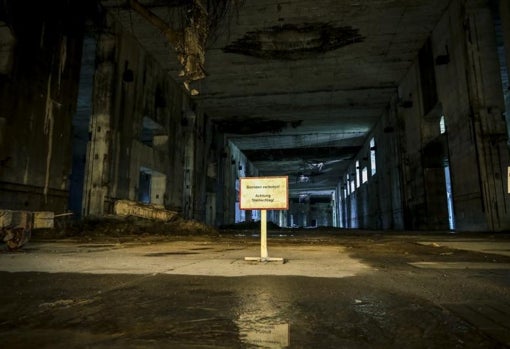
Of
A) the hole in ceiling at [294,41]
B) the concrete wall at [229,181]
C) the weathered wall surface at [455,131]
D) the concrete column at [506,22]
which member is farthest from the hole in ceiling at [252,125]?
the concrete column at [506,22]

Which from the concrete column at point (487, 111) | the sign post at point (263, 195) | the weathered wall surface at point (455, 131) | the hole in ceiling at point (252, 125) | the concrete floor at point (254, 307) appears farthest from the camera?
the hole in ceiling at point (252, 125)

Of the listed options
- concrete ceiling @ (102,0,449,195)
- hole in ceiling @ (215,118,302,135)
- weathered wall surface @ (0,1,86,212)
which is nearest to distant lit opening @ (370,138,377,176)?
concrete ceiling @ (102,0,449,195)

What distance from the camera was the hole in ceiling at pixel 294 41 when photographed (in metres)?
11.6

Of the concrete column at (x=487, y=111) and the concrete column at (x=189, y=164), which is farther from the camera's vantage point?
the concrete column at (x=189, y=164)

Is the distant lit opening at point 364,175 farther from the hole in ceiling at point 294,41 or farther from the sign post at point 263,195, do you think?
the sign post at point 263,195

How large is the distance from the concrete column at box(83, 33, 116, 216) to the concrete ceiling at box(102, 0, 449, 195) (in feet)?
4.20

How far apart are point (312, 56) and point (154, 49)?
6.10m

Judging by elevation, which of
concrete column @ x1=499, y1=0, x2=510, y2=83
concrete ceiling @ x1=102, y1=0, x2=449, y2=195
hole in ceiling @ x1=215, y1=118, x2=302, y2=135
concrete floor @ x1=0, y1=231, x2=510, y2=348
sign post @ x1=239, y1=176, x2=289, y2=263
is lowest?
concrete floor @ x1=0, y1=231, x2=510, y2=348

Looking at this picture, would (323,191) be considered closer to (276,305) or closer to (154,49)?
(154,49)

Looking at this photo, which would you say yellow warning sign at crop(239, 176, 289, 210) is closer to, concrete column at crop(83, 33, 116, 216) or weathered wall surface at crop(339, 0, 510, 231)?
concrete column at crop(83, 33, 116, 216)

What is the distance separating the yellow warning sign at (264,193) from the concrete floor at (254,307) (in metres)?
0.88

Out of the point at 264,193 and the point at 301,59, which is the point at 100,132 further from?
the point at 264,193

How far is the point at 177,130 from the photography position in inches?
629

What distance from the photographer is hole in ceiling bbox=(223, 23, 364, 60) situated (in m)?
11.6
